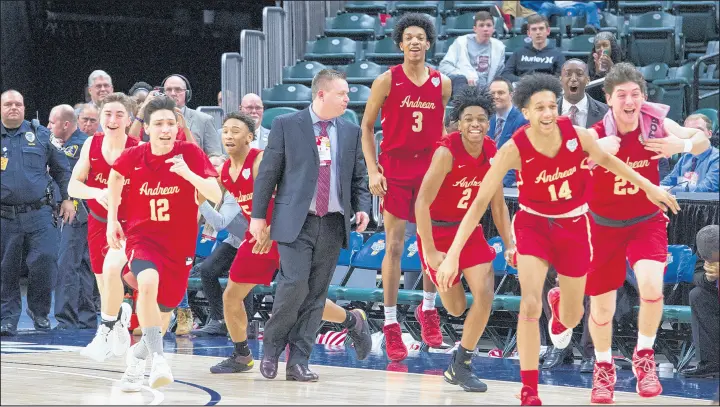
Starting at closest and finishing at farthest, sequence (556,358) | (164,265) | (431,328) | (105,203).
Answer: (164,265) → (105,203) → (431,328) → (556,358)

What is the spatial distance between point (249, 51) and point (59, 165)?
3325 mm

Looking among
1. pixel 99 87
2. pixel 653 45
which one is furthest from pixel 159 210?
pixel 653 45

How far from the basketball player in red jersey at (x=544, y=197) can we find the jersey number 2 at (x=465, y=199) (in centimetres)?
91

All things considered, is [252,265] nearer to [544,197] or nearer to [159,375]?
[159,375]

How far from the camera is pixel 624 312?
9.00 m

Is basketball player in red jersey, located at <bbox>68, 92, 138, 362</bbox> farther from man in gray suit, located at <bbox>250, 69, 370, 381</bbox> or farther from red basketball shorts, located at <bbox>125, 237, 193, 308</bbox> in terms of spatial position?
man in gray suit, located at <bbox>250, 69, 370, 381</bbox>

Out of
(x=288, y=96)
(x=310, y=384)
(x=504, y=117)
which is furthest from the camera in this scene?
(x=288, y=96)

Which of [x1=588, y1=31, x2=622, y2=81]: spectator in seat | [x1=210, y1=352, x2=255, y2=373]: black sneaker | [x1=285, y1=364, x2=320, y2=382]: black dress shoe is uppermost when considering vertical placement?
[x1=588, y1=31, x2=622, y2=81]: spectator in seat

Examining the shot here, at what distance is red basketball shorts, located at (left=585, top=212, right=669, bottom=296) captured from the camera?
716 cm

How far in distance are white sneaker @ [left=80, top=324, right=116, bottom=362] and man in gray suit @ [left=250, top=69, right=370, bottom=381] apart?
1.08 metres

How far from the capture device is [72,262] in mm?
11359

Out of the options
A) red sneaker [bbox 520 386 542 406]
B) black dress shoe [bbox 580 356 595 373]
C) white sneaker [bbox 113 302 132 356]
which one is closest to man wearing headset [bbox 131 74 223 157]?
white sneaker [bbox 113 302 132 356]

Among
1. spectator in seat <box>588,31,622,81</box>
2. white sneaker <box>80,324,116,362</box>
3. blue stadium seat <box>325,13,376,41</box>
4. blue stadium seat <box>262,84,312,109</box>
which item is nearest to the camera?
white sneaker <box>80,324,116,362</box>

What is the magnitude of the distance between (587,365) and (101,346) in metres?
3.45
